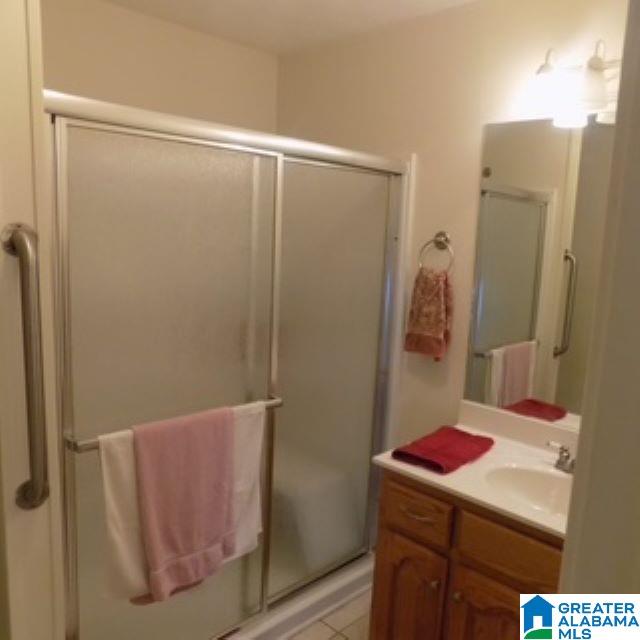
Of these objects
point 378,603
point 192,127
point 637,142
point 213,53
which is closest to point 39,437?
point 192,127

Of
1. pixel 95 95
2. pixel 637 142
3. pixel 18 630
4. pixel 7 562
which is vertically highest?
pixel 95 95

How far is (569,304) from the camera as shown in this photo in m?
1.75

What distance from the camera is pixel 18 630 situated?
3.45 ft

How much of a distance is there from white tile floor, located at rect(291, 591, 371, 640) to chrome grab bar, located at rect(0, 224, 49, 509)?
139 centimetres

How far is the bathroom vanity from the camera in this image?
1393 mm

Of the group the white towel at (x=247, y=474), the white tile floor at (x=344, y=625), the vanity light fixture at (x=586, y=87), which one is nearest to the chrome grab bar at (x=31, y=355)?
the white towel at (x=247, y=474)

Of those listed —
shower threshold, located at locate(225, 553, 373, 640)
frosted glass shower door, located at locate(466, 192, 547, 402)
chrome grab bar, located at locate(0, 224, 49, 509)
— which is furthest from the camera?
shower threshold, located at locate(225, 553, 373, 640)

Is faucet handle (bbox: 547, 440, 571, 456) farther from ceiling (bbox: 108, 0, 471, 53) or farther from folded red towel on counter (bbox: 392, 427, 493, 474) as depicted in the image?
ceiling (bbox: 108, 0, 471, 53)

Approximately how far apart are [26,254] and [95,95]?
1.36m

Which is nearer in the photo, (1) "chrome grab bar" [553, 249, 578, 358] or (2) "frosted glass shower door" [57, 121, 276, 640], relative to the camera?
(2) "frosted glass shower door" [57, 121, 276, 640]

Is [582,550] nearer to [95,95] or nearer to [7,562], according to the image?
[7,562]

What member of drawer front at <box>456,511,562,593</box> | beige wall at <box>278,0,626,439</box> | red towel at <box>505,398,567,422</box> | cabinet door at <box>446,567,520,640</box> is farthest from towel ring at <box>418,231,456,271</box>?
cabinet door at <box>446,567,520,640</box>

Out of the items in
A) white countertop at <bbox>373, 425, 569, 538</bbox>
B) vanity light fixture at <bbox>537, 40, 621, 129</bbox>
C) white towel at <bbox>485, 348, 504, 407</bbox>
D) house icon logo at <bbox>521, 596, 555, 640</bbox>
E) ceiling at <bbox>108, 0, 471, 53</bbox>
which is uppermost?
ceiling at <bbox>108, 0, 471, 53</bbox>

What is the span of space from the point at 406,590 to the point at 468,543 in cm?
32
